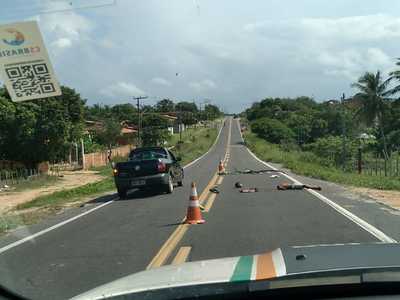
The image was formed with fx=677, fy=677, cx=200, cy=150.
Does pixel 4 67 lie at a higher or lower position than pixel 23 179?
higher

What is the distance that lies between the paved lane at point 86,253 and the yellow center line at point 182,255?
1.30 ft

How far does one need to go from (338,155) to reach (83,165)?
98.4 feet

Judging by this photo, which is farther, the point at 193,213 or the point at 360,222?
the point at 193,213

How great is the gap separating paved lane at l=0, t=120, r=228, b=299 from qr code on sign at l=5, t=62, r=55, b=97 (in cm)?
718

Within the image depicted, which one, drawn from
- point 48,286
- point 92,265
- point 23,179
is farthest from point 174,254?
point 23,179

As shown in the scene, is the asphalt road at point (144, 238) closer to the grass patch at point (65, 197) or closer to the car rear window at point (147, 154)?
the grass patch at point (65, 197)

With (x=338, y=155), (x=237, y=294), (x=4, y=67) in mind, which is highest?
(x=4, y=67)

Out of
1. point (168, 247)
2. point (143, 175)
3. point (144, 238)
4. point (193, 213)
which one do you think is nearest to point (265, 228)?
point (193, 213)

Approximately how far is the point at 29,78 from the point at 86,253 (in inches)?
515

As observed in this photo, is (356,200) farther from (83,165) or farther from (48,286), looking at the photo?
(83,165)

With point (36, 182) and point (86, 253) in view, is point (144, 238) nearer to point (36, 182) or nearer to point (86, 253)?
point (86, 253)

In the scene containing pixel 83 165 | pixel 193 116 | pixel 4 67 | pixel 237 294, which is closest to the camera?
pixel 237 294

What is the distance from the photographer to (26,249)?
1142 centimetres

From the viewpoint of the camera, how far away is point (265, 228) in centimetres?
1266
